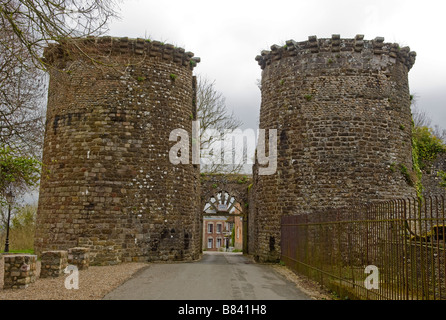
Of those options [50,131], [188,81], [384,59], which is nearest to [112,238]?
[50,131]

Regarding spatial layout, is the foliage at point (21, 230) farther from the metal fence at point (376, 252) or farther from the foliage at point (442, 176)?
the foliage at point (442, 176)

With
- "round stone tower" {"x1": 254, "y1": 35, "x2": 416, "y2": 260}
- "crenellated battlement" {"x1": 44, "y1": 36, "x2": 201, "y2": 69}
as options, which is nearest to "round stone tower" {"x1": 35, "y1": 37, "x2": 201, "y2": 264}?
"crenellated battlement" {"x1": 44, "y1": 36, "x2": 201, "y2": 69}

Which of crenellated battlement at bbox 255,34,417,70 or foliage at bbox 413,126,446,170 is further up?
crenellated battlement at bbox 255,34,417,70

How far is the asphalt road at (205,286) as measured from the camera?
841 centimetres

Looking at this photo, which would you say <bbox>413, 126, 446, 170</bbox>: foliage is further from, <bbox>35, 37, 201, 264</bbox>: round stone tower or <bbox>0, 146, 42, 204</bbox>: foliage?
<bbox>0, 146, 42, 204</bbox>: foliage

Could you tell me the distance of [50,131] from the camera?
659 inches

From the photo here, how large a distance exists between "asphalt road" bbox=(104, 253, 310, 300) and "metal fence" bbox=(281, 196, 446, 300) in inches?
37.6

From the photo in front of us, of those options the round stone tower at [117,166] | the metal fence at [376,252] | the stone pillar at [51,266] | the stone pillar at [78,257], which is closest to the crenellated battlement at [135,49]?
the round stone tower at [117,166]

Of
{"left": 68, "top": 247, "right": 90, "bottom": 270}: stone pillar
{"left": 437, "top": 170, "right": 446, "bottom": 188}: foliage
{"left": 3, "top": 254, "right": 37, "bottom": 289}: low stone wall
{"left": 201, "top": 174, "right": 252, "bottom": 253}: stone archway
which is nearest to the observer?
{"left": 3, "top": 254, "right": 37, "bottom": 289}: low stone wall

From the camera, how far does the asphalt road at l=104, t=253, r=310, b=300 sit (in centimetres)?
841

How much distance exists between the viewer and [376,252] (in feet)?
24.4

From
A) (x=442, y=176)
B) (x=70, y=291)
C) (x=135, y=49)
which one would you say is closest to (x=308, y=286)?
(x=70, y=291)

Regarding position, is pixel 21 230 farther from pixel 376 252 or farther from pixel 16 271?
pixel 376 252

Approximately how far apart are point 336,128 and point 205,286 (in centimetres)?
881
